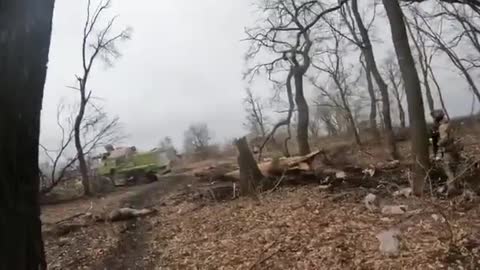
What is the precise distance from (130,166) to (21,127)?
27.3 m

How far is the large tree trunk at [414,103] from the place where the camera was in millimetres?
8789

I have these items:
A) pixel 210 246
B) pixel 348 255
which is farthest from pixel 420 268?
pixel 210 246

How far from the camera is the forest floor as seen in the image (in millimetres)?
5828

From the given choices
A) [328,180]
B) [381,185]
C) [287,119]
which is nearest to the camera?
[381,185]

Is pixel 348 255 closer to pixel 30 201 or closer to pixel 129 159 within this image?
pixel 30 201

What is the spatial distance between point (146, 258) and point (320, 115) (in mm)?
50500

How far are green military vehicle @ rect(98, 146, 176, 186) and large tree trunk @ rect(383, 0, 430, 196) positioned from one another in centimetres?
2097

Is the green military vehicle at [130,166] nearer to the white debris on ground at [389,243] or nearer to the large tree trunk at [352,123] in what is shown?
the large tree trunk at [352,123]

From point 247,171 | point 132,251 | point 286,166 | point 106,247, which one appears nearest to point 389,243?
point 132,251

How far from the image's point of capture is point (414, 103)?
895 centimetres

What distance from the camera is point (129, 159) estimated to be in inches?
1156

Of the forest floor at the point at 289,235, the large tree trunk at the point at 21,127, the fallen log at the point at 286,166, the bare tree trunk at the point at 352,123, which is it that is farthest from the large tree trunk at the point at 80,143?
the large tree trunk at the point at 21,127

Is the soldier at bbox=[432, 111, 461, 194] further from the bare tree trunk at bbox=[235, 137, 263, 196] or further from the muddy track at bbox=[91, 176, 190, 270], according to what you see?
the muddy track at bbox=[91, 176, 190, 270]

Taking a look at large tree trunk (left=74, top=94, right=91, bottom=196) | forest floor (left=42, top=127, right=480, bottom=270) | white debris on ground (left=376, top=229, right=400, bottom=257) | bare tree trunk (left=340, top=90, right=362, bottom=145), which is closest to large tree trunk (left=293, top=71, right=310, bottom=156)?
bare tree trunk (left=340, top=90, right=362, bottom=145)
